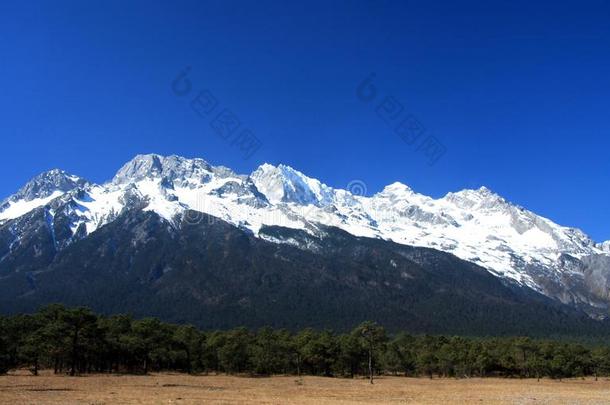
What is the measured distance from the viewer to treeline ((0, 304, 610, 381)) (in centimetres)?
9106

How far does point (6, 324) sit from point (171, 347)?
31.6m

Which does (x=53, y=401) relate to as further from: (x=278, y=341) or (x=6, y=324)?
(x=278, y=341)

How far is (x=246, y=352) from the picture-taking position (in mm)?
121250

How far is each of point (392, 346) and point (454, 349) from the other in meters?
17.4

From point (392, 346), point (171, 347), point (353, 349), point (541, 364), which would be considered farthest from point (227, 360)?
point (541, 364)

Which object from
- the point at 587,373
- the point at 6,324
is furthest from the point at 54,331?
the point at 587,373

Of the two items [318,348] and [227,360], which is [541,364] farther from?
[227,360]

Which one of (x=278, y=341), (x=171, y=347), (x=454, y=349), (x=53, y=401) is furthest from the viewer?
(x=454, y=349)

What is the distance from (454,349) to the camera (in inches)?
5640

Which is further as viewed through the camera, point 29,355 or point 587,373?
point 587,373

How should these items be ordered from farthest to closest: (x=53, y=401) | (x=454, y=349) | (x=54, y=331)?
1. (x=454, y=349)
2. (x=54, y=331)
3. (x=53, y=401)

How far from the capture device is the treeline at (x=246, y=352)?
91062 mm

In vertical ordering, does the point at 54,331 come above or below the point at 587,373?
above

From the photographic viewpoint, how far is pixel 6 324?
105m
